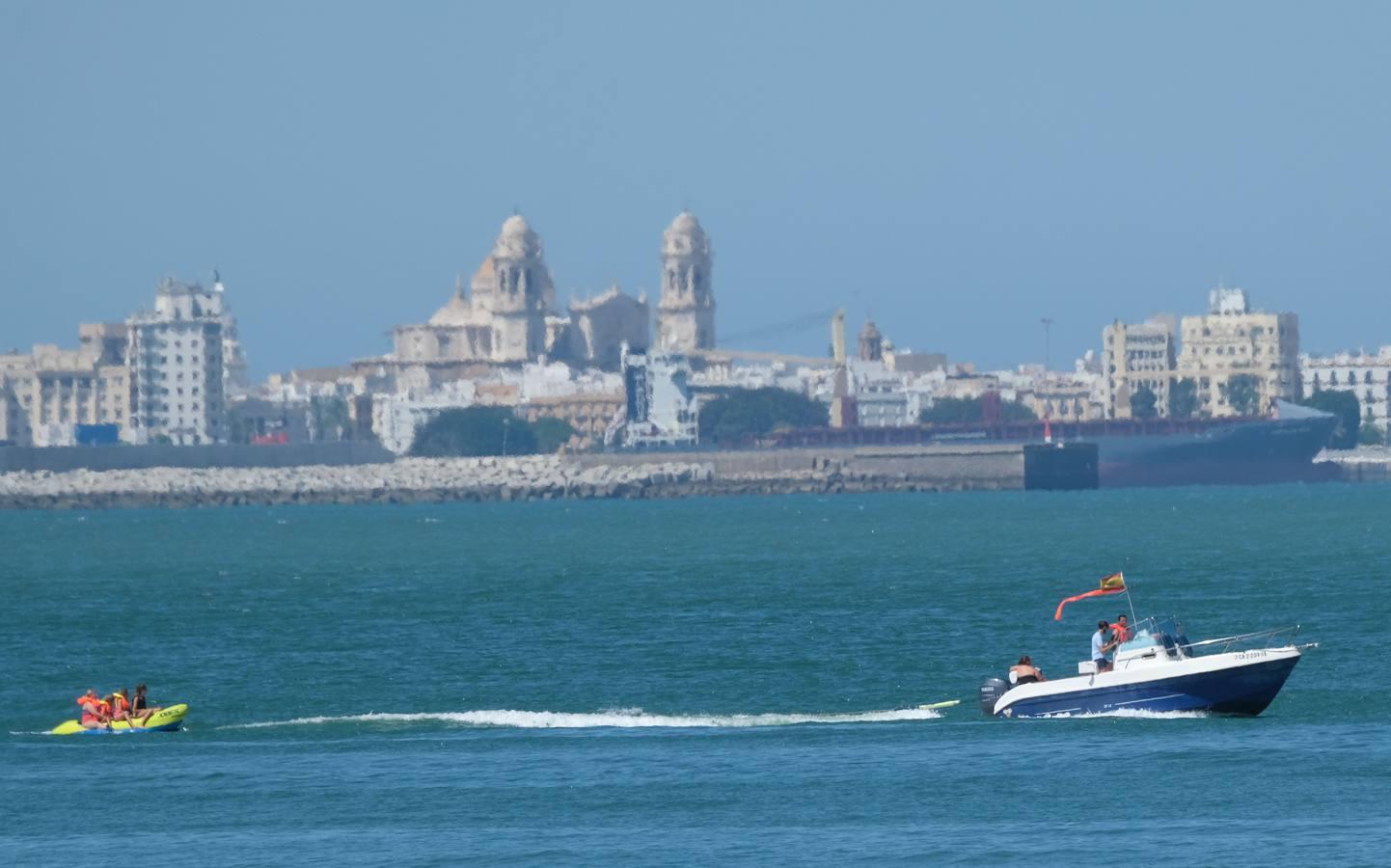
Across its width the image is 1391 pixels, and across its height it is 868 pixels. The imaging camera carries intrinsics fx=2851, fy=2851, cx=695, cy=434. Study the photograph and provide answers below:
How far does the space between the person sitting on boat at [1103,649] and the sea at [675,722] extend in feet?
2.55

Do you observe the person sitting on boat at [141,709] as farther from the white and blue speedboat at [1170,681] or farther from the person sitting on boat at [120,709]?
the white and blue speedboat at [1170,681]

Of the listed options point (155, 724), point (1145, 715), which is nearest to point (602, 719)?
point (155, 724)

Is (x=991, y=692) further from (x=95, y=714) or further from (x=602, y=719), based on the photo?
(x=95, y=714)

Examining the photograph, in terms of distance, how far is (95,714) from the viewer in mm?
44594

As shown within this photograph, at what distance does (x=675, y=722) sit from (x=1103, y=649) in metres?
6.82

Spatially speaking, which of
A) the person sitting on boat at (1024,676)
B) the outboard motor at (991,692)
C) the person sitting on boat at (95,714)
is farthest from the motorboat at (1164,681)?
the person sitting on boat at (95,714)

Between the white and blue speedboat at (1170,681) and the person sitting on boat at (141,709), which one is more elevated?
the white and blue speedboat at (1170,681)

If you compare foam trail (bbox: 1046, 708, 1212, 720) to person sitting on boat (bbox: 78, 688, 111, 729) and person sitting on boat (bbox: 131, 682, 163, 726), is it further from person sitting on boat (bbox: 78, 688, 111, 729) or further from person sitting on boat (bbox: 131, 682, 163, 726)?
person sitting on boat (bbox: 78, 688, 111, 729)

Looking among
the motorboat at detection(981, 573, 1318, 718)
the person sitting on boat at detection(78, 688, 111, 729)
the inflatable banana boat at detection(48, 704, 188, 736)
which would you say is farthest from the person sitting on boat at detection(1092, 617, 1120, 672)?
the person sitting on boat at detection(78, 688, 111, 729)

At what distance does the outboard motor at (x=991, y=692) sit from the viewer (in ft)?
141

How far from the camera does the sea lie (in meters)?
33.6

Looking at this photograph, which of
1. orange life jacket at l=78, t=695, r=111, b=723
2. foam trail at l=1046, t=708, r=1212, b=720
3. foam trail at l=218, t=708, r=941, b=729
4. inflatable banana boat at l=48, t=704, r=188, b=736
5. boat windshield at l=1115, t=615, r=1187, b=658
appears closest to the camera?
boat windshield at l=1115, t=615, r=1187, b=658

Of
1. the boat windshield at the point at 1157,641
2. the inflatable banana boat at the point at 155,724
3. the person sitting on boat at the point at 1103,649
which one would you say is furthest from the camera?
the inflatable banana boat at the point at 155,724

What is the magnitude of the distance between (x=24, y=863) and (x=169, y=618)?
40.0m
